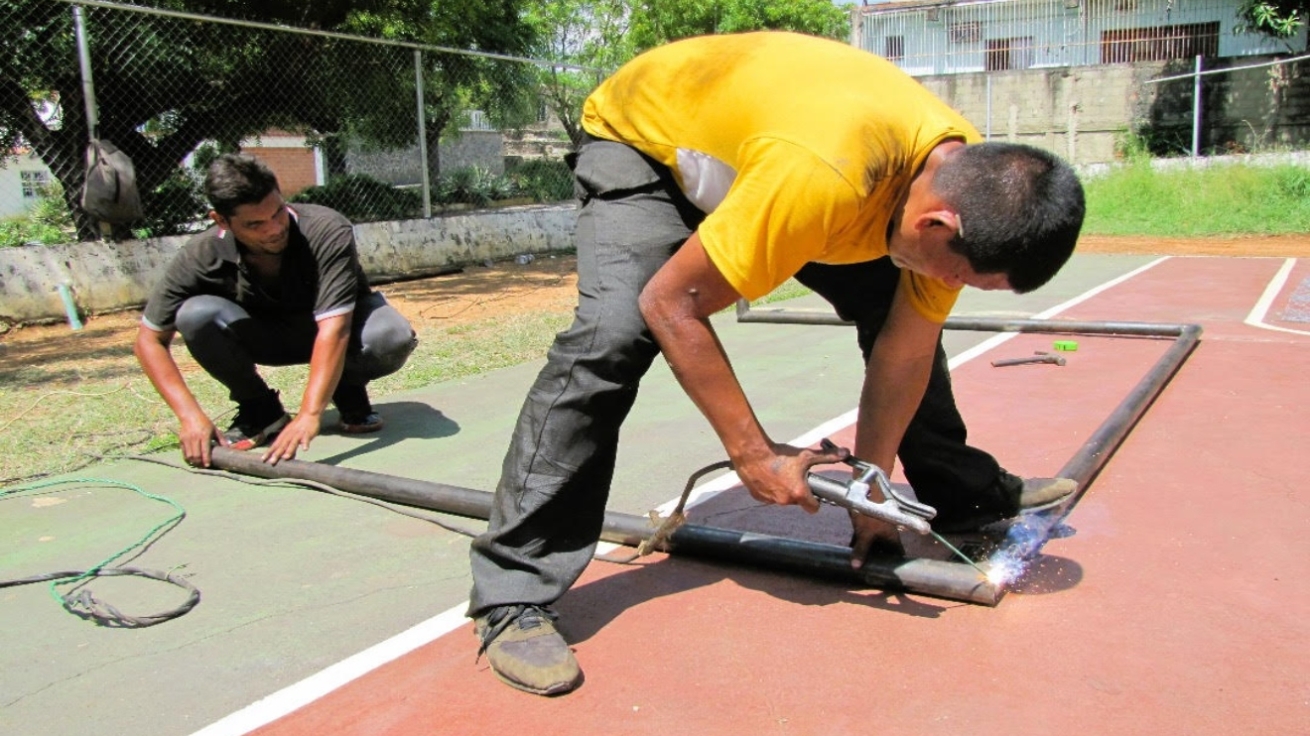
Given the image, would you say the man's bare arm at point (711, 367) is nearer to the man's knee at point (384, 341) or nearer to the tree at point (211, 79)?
the man's knee at point (384, 341)

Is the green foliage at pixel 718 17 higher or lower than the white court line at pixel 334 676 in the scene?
higher

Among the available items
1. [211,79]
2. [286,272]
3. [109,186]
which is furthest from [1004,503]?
[211,79]

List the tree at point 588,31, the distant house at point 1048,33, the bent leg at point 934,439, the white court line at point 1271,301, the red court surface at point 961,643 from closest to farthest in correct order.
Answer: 1. the red court surface at point 961,643
2. the bent leg at point 934,439
3. the white court line at point 1271,301
4. the distant house at point 1048,33
5. the tree at point 588,31

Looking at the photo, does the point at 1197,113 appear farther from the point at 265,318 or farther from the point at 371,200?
the point at 265,318

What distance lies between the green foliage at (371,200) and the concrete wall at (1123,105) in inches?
535

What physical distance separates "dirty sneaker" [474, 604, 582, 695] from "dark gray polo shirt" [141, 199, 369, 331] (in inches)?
83.6

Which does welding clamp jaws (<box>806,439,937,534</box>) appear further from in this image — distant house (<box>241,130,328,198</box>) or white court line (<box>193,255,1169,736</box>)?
distant house (<box>241,130,328,198</box>)

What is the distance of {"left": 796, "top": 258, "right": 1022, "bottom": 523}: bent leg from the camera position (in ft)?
9.43

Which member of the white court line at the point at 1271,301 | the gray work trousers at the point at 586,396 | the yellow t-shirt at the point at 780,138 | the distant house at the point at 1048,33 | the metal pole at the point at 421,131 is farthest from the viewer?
the distant house at the point at 1048,33

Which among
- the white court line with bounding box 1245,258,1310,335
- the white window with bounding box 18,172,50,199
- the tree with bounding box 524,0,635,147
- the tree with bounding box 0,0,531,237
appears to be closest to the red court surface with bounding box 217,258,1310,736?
the white court line with bounding box 1245,258,1310,335

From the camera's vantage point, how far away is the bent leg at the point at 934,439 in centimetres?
288

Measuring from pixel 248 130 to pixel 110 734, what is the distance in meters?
12.5

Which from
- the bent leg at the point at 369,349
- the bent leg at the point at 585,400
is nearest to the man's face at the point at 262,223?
the bent leg at the point at 369,349

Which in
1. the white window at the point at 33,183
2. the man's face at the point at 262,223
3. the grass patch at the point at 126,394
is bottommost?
the grass patch at the point at 126,394
